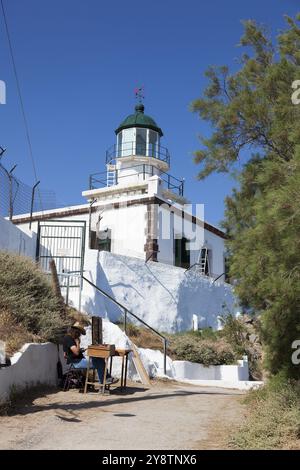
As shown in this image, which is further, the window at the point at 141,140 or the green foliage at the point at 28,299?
the window at the point at 141,140

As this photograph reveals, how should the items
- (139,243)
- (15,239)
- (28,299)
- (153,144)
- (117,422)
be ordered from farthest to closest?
(153,144) → (139,243) → (15,239) → (28,299) → (117,422)

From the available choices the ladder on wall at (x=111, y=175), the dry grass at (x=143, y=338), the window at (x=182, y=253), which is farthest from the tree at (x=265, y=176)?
the ladder on wall at (x=111, y=175)

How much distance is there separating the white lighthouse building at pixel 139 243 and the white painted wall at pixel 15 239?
0.27m

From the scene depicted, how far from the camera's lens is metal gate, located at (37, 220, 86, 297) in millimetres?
17797

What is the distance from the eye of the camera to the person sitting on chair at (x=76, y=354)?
10141 mm

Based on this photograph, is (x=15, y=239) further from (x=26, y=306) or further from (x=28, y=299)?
(x=26, y=306)

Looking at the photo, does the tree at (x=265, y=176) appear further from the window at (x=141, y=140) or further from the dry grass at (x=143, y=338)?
the window at (x=141, y=140)

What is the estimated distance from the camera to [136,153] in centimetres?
2734

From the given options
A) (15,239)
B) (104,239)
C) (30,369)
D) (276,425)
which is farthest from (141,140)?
(276,425)

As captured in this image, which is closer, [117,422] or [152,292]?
[117,422]

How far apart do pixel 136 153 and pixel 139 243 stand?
240 inches

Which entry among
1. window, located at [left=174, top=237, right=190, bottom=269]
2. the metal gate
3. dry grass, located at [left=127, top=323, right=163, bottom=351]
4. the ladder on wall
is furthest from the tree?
the ladder on wall

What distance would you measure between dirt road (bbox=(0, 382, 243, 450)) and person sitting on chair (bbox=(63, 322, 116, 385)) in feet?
1.72

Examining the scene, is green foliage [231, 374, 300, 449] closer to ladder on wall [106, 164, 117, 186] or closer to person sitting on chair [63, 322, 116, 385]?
person sitting on chair [63, 322, 116, 385]
